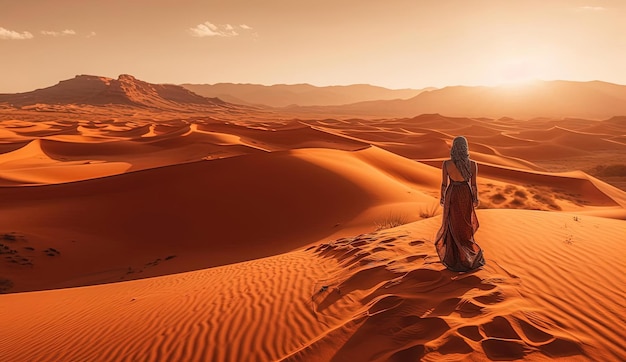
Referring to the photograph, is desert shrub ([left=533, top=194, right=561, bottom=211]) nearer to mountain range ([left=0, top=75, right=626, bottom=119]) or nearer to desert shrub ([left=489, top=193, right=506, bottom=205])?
desert shrub ([left=489, top=193, right=506, bottom=205])

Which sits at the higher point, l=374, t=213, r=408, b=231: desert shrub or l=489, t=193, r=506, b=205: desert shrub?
l=374, t=213, r=408, b=231: desert shrub

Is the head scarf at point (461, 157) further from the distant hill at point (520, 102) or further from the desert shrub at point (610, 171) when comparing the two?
the distant hill at point (520, 102)

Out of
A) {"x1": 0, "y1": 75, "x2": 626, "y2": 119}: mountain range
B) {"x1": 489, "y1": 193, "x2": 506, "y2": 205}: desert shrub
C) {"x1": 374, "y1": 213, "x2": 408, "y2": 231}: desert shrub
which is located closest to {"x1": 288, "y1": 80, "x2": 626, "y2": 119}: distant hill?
{"x1": 0, "y1": 75, "x2": 626, "y2": 119}: mountain range

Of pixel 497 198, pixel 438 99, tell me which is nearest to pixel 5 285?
pixel 497 198

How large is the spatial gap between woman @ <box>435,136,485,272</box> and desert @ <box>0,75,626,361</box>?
215 mm

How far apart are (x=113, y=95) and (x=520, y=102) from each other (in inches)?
5204

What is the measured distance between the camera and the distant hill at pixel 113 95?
109 metres

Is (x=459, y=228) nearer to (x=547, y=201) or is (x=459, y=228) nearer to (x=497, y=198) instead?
(x=497, y=198)

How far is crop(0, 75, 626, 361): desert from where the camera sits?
385cm

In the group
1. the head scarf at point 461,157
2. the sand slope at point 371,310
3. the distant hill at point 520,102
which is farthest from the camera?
the distant hill at point 520,102

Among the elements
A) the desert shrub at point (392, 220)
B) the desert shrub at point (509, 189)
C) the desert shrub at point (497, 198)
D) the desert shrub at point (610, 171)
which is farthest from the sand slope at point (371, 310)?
the desert shrub at point (610, 171)

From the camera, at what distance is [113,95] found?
368 ft

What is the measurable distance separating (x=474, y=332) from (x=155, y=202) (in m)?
11.4

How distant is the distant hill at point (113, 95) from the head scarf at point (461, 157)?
115m
